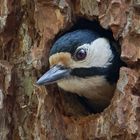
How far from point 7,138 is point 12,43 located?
45cm

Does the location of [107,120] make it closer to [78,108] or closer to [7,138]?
[78,108]

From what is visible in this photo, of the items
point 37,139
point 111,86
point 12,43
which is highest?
point 12,43

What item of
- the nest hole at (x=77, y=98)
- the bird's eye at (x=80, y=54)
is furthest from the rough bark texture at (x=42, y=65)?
the bird's eye at (x=80, y=54)

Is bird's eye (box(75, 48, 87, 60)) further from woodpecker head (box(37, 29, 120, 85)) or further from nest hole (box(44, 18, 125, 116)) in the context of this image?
nest hole (box(44, 18, 125, 116))

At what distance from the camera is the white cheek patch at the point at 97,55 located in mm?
2875

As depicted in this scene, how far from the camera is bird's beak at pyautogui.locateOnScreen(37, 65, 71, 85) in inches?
105

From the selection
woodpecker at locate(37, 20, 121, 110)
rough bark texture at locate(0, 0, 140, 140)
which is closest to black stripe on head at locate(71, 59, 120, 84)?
woodpecker at locate(37, 20, 121, 110)

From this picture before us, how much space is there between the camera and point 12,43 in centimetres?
295

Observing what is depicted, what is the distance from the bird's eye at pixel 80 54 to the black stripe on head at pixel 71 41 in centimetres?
2

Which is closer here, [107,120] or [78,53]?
[107,120]

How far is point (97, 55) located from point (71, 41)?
7.6 inches

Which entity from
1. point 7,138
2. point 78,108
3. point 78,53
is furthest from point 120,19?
point 7,138

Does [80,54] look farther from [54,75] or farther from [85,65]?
[54,75]

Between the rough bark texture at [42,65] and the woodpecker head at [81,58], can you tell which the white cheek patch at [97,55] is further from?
the rough bark texture at [42,65]
